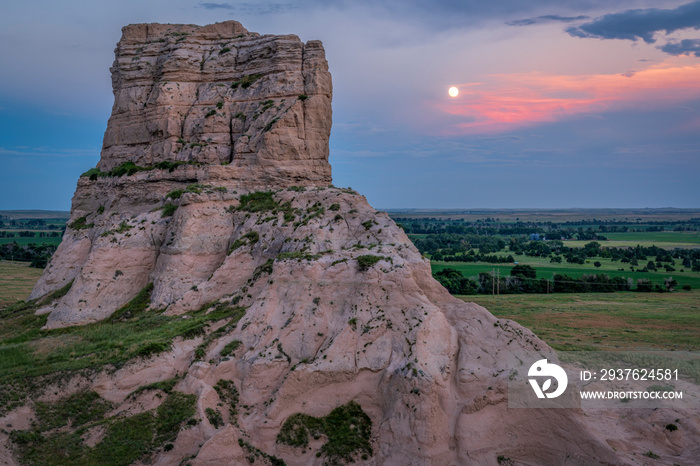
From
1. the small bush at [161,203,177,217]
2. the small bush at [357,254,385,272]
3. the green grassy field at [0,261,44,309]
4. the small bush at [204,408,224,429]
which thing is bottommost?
the green grassy field at [0,261,44,309]

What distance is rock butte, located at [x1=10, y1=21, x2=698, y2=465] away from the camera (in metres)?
18.8

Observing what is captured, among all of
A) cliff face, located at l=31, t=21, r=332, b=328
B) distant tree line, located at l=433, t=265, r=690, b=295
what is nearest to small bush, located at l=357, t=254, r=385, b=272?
cliff face, located at l=31, t=21, r=332, b=328

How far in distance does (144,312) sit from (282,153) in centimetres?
1085

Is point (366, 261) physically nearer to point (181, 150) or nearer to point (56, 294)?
point (181, 150)

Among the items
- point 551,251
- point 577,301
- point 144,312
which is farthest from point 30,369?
point 551,251

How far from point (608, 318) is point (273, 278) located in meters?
36.8

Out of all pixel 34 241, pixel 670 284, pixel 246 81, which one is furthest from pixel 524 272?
pixel 34 241

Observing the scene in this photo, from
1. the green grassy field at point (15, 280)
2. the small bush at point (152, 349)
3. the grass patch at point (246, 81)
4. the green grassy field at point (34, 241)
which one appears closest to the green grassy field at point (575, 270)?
the green grassy field at point (15, 280)

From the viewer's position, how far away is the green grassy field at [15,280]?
5400cm

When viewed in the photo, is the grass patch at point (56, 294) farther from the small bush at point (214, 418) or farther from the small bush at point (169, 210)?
the small bush at point (214, 418)

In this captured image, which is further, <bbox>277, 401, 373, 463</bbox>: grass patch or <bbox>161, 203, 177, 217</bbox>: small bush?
<bbox>161, 203, 177, 217</bbox>: small bush

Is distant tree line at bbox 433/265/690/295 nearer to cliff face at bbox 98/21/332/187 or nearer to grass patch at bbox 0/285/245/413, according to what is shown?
cliff face at bbox 98/21/332/187

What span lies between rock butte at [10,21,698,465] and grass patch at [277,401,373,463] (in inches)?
10.2

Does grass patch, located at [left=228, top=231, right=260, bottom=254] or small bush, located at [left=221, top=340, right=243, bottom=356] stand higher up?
grass patch, located at [left=228, top=231, right=260, bottom=254]
